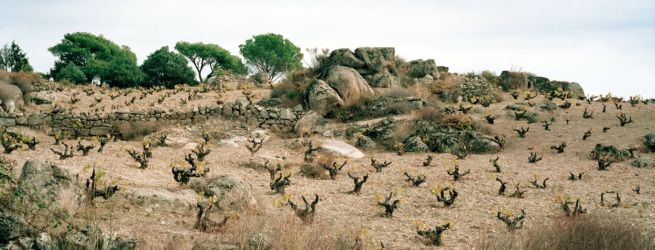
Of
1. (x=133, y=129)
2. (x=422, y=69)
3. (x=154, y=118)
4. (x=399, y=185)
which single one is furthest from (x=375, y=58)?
(x=399, y=185)

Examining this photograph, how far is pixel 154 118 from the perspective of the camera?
57.4 feet

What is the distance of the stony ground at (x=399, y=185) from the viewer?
22.0 feet

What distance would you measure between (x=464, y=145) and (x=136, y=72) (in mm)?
23453

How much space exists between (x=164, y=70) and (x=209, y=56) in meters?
21.1

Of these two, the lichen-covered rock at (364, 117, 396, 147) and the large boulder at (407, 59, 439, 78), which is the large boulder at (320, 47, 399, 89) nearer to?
the large boulder at (407, 59, 439, 78)

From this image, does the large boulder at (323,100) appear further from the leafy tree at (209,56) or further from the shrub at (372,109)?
the leafy tree at (209,56)

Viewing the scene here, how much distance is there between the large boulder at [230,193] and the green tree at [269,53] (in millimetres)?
45115

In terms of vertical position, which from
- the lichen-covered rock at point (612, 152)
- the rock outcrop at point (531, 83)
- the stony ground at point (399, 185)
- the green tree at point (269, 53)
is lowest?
the stony ground at point (399, 185)

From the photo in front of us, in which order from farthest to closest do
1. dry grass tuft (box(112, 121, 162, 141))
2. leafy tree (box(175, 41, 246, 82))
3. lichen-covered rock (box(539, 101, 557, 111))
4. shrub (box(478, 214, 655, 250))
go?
leafy tree (box(175, 41, 246, 82)) < lichen-covered rock (box(539, 101, 557, 111)) < dry grass tuft (box(112, 121, 162, 141)) < shrub (box(478, 214, 655, 250))

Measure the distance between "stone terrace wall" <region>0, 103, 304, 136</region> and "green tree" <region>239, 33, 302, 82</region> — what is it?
34.8 m

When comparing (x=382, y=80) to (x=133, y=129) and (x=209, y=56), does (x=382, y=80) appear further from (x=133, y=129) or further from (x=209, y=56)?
(x=209, y=56)

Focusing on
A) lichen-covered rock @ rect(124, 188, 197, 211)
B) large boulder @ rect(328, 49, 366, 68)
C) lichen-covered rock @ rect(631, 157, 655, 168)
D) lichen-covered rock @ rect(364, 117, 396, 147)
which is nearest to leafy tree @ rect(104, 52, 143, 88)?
large boulder @ rect(328, 49, 366, 68)

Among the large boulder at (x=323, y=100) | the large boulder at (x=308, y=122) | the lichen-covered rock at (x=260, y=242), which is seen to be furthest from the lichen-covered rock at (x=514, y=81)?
the lichen-covered rock at (x=260, y=242)

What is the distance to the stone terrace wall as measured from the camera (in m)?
16.4
